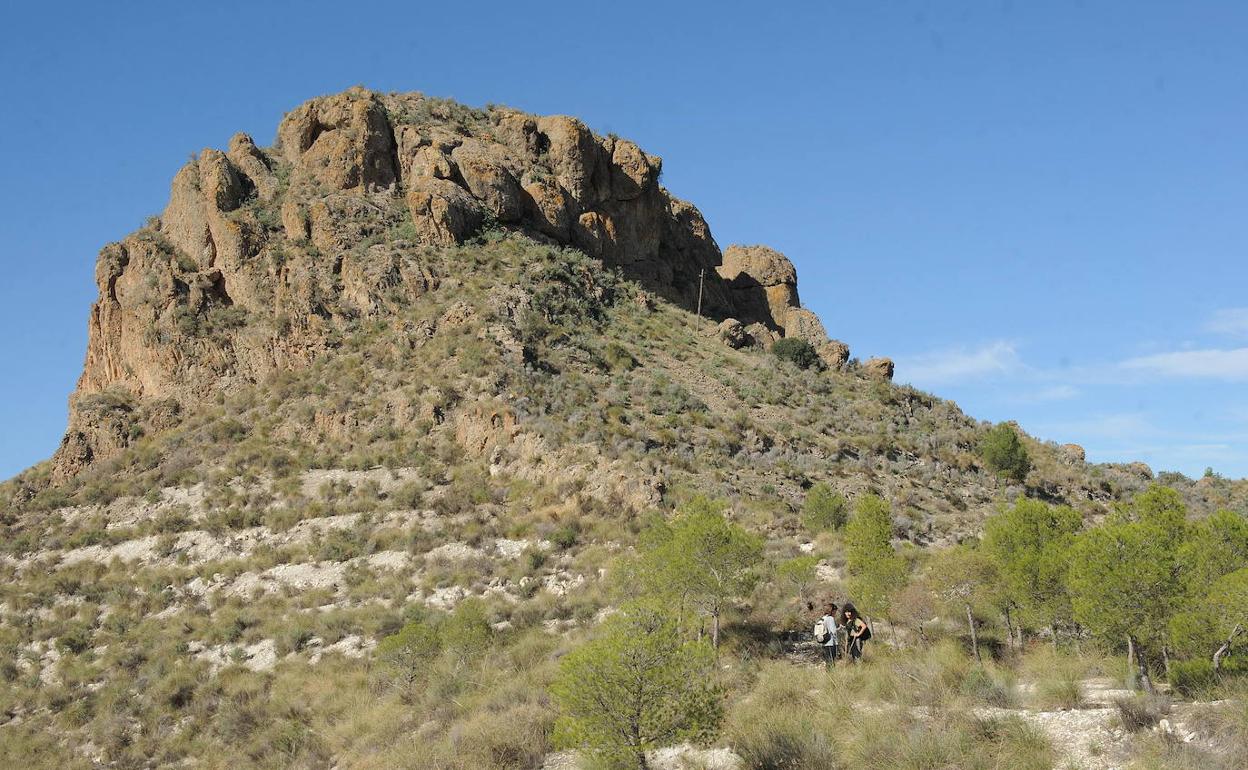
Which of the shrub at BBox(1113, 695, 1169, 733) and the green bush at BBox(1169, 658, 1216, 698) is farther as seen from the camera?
the green bush at BBox(1169, 658, 1216, 698)

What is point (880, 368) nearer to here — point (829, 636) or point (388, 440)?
point (388, 440)

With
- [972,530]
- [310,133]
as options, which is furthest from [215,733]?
[310,133]

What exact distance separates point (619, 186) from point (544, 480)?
75.8ft

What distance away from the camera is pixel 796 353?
145ft

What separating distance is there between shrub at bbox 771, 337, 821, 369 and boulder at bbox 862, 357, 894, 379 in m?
2.93

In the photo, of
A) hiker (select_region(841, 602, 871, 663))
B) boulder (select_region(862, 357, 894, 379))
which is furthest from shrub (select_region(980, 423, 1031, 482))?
hiker (select_region(841, 602, 871, 663))

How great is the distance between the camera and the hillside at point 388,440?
2230 cm

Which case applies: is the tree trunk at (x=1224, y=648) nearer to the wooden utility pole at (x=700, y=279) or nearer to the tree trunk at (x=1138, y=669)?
the tree trunk at (x=1138, y=669)

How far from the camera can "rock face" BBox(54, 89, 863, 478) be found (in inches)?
1501

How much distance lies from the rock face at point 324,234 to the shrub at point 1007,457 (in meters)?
12.0

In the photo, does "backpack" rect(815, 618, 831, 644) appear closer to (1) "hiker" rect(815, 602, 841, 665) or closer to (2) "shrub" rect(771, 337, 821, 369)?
(1) "hiker" rect(815, 602, 841, 665)

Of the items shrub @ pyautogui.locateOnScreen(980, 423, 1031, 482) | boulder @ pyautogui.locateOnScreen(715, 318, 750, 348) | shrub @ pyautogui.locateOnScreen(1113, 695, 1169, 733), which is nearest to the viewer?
shrub @ pyautogui.locateOnScreen(1113, 695, 1169, 733)

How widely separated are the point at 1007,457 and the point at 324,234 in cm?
2972

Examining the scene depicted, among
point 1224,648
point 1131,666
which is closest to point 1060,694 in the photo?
point 1131,666
